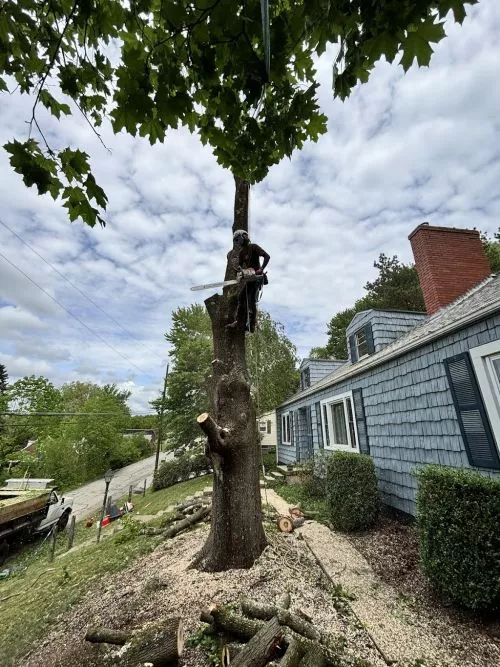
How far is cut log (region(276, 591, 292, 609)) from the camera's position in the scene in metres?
2.89

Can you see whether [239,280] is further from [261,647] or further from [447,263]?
[447,263]

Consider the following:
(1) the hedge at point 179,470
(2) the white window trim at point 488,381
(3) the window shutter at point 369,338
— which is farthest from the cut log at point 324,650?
(1) the hedge at point 179,470

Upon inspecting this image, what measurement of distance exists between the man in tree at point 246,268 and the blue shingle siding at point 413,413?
3152 millimetres

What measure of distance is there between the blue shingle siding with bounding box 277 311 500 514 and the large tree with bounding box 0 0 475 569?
154 inches

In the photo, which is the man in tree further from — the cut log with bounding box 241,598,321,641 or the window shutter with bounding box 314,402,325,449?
the window shutter with bounding box 314,402,325,449

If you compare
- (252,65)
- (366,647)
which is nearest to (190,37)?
(252,65)

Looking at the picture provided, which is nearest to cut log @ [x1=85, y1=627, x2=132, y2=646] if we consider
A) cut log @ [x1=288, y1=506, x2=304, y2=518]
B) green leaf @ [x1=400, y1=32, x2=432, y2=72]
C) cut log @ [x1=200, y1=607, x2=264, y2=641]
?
cut log @ [x1=200, y1=607, x2=264, y2=641]

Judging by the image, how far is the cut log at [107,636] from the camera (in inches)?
104

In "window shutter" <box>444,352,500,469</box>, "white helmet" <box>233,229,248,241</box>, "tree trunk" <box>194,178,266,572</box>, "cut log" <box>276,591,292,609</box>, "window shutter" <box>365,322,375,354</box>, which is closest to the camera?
"cut log" <box>276,591,292,609</box>

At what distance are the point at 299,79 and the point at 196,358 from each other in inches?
641

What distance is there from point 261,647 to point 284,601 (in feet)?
2.64

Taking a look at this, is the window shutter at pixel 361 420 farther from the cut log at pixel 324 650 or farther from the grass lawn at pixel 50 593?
the cut log at pixel 324 650

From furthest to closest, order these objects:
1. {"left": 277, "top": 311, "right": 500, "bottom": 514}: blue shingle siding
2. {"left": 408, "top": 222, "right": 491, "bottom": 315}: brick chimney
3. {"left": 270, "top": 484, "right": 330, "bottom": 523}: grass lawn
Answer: {"left": 408, "top": 222, "right": 491, "bottom": 315}: brick chimney
{"left": 270, "top": 484, "right": 330, "bottom": 523}: grass lawn
{"left": 277, "top": 311, "right": 500, "bottom": 514}: blue shingle siding

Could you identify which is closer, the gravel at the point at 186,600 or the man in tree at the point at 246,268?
the gravel at the point at 186,600
